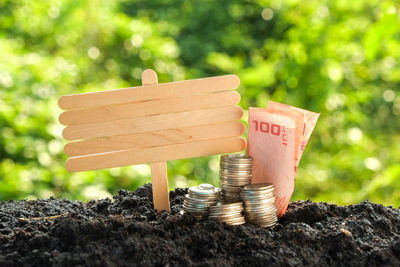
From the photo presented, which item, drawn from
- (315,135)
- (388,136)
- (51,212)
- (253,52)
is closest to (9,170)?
(51,212)

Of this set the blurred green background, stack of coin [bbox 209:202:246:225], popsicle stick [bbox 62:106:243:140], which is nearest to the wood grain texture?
popsicle stick [bbox 62:106:243:140]

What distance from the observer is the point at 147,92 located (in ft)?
5.56

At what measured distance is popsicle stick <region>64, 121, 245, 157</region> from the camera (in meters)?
1.70

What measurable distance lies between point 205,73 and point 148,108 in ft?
14.1

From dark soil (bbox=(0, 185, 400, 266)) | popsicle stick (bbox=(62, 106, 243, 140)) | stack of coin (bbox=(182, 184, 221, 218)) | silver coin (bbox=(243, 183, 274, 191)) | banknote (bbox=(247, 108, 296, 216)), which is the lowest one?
dark soil (bbox=(0, 185, 400, 266))

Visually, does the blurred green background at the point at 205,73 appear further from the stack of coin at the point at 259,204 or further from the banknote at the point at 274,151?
the stack of coin at the point at 259,204

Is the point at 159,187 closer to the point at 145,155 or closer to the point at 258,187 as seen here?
the point at 145,155

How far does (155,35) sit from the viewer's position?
5.59m

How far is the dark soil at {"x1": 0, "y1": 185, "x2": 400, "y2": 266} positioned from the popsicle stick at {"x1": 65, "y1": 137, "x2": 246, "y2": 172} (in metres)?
0.17

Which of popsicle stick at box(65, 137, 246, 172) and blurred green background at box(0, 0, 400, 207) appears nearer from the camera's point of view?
popsicle stick at box(65, 137, 246, 172)

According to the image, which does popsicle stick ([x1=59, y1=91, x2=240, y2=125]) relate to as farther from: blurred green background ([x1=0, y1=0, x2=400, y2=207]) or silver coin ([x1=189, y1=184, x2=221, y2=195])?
blurred green background ([x1=0, y1=0, x2=400, y2=207])

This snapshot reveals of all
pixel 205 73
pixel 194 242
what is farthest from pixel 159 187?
pixel 205 73

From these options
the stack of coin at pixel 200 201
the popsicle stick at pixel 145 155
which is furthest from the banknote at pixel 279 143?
the stack of coin at pixel 200 201

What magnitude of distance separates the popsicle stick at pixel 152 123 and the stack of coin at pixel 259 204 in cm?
26
